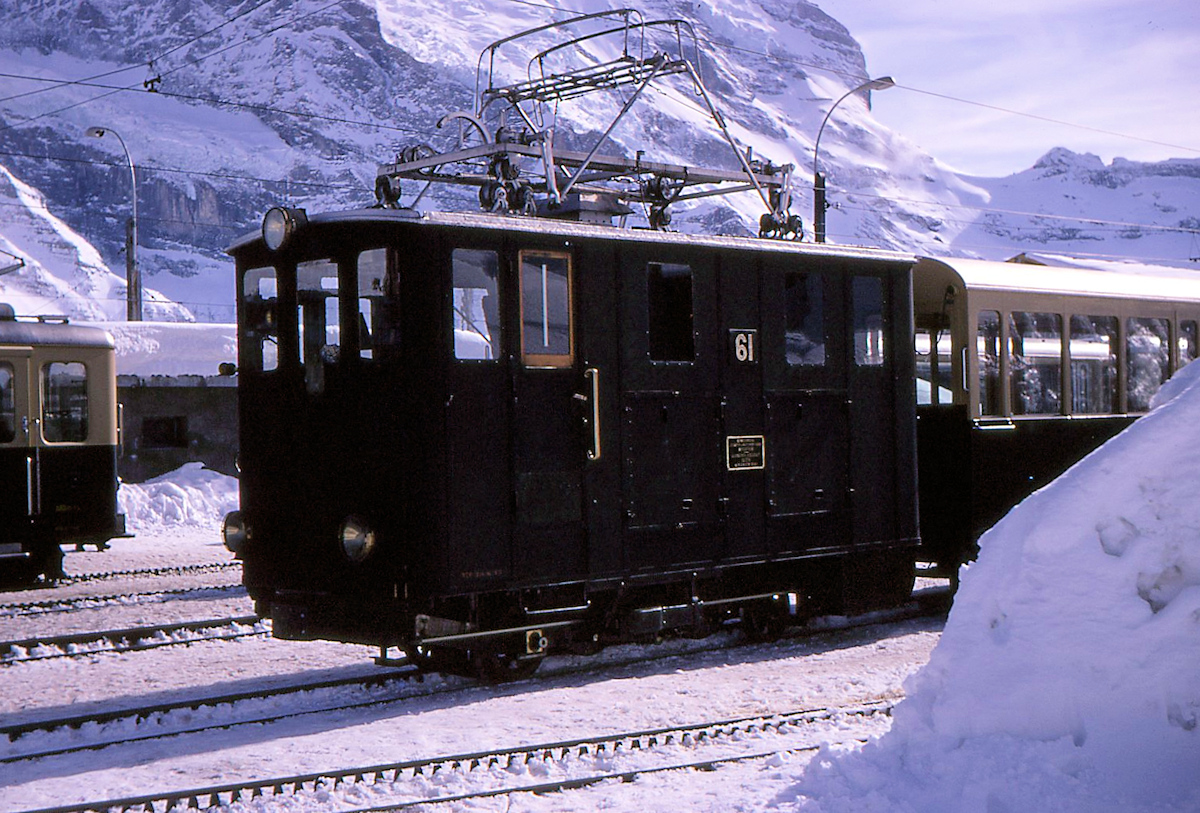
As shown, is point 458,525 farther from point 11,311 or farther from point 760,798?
point 11,311

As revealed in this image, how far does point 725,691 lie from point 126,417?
1881cm

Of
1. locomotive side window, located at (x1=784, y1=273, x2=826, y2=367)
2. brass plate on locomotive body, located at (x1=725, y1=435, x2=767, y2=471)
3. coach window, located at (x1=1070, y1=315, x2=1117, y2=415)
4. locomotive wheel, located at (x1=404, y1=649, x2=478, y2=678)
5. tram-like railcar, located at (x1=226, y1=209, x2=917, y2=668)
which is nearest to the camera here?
tram-like railcar, located at (x1=226, y1=209, x2=917, y2=668)

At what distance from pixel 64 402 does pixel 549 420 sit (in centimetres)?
906

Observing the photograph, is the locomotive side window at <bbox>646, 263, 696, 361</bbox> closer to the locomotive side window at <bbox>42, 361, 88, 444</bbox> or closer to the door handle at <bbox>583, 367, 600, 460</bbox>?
the door handle at <bbox>583, 367, 600, 460</bbox>

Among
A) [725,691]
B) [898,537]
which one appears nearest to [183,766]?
[725,691]

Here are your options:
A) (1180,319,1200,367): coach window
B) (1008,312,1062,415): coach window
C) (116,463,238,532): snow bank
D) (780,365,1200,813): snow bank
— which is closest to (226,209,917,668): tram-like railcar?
(1008,312,1062,415): coach window

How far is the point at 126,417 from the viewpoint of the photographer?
Result: 25203mm

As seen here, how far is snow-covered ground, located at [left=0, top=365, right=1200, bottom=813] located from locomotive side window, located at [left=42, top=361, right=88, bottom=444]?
877 cm

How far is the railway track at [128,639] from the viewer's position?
11.3m

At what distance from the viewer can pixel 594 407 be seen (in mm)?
9422

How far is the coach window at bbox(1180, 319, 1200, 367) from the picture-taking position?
1378 cm

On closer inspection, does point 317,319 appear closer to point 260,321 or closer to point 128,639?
point 260,321

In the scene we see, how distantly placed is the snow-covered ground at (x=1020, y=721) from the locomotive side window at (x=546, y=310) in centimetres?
251

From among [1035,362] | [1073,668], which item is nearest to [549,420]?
[1073,668]
